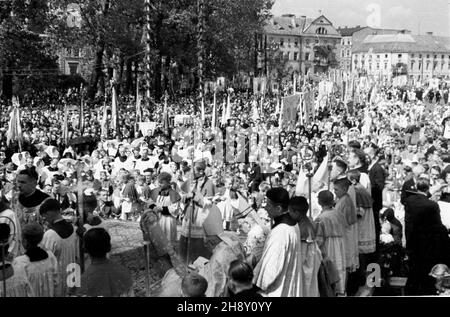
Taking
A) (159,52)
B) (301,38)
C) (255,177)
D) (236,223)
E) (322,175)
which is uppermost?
(301,38)

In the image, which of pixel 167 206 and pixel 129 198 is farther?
pixel 129 198

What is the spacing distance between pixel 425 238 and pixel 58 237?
13.3 feet

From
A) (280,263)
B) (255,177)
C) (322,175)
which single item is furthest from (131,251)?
(255,177)

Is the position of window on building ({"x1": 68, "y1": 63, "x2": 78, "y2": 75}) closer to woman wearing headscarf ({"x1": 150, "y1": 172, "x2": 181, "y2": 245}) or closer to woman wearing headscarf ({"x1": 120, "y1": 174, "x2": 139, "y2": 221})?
woman wearing headscarf ({"x1": 120, "y1": 174, "x2": 139, "y2": 221})

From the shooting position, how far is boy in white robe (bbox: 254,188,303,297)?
19.1ft

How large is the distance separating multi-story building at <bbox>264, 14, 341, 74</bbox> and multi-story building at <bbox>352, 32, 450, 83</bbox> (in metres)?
2.01

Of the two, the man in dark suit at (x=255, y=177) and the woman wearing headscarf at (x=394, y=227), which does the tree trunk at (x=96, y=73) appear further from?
the woman wearing headscarf at (x=394, y=227)

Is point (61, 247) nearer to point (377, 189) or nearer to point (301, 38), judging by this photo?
point (377, 189)

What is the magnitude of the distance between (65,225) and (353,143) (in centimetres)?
390

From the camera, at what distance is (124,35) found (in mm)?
38531

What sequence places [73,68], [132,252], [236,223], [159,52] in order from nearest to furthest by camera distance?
[132,252], [236,223], [159,52], [73,68]

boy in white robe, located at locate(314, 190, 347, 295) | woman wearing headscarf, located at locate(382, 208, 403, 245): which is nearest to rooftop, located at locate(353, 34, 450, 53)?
woman wearing headscarf, located at locate(382, 208, 403, 245)
